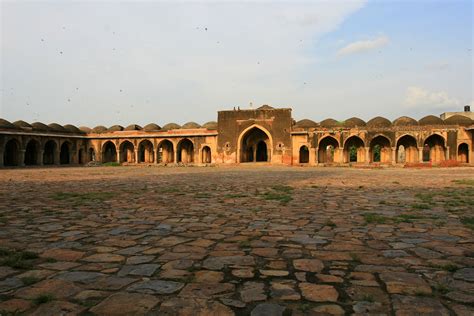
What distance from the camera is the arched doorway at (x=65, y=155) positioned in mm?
32500

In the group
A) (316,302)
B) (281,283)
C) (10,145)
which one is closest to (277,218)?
(281,283)

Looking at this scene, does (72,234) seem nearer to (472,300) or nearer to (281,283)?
(281,283)

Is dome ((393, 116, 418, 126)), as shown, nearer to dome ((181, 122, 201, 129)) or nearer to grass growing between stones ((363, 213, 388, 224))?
dome ((181, 122, 201, 129))

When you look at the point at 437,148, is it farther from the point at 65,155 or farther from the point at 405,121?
Answer: the point at 65,155

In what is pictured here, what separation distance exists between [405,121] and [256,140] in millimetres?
12125

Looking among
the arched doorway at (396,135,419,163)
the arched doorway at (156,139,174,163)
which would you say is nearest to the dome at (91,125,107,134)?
the arched doorway at (156,139,174,163)

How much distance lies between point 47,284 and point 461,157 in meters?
30.0

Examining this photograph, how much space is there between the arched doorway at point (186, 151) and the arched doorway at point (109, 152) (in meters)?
6.93

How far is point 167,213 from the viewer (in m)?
4.94

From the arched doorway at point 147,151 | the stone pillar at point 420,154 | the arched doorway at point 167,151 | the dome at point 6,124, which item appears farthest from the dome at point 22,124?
the stone pillar at point 420,154

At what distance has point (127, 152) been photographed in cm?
3609

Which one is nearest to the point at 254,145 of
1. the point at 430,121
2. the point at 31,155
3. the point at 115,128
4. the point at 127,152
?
the point at 115,128

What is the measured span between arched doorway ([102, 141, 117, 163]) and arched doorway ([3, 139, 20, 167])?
745 centimetres

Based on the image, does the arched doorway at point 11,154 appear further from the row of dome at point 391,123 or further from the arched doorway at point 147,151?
the row of dome at point 391,123
